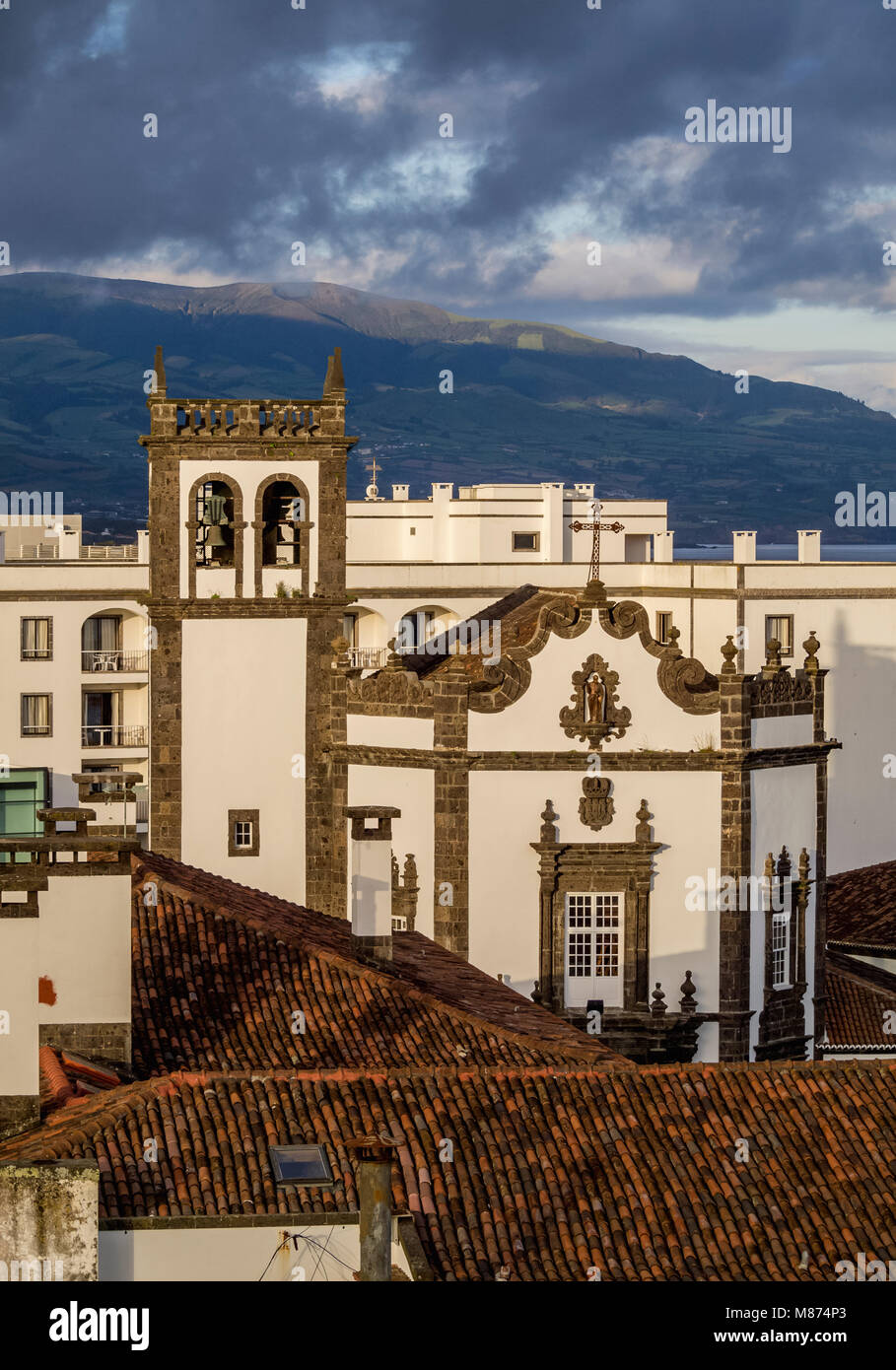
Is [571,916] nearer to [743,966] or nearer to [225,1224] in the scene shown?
[743,966]

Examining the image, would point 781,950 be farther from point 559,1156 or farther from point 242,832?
point 559,1156

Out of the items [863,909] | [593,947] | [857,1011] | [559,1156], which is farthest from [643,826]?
[559,1156]

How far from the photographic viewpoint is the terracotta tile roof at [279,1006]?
→ 3406 centimetres

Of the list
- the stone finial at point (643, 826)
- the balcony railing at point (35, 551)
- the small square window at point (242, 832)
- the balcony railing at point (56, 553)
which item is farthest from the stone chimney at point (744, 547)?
the stone finial at point (643, 826)

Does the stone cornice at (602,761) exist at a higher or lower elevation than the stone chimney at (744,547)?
lower

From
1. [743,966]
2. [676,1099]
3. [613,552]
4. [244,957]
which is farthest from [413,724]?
[613,552]

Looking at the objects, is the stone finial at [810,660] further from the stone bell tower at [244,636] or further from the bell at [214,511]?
the bell at [214,511]

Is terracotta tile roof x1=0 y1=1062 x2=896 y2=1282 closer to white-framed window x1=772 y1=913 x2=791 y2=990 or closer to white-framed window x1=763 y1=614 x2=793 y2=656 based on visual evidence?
white-framed window x1=772 y1=913 x2=791 y2=990

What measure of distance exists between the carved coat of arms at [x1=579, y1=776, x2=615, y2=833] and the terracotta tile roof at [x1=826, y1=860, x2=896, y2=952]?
38.8ft

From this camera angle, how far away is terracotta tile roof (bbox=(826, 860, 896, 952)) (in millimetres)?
61469

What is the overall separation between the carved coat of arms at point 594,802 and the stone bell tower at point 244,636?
24.7 feet

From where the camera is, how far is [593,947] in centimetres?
5025

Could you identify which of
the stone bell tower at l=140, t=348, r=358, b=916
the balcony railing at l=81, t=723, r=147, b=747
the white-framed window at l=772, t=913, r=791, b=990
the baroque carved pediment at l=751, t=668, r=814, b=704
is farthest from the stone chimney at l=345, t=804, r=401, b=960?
the balcony railing at l=81, t=723, r=147, b=747

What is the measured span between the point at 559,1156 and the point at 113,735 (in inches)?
2822
